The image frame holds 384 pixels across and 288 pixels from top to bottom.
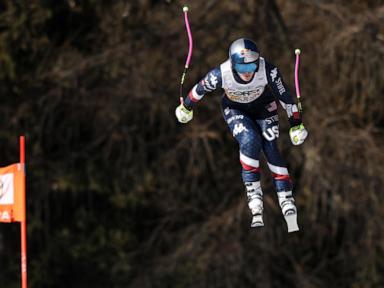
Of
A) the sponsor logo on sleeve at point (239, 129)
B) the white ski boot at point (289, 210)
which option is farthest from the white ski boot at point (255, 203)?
the sponsor logo on sleeve at point (239, 129)

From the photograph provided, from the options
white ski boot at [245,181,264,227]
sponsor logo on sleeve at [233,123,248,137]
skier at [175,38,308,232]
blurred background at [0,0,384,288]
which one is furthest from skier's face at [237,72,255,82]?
blurred background at [0,0,384,288]

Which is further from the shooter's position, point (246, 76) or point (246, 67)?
point (246, 76)

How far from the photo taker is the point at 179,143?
1656cm

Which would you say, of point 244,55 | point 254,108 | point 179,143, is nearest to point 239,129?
point 254,108

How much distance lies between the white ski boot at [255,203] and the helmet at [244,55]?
86cm

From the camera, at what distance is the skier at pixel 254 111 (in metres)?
6.89

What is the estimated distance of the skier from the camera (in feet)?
22.6

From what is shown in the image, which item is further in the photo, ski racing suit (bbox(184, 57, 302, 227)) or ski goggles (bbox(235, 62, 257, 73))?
ski racing suit (bbox(184, 57, 302, 227))

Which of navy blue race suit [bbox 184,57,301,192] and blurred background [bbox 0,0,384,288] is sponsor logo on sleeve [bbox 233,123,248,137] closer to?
navy blue race suit [bbox 184,57,301,192]

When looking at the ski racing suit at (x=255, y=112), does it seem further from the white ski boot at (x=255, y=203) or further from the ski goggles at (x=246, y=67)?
the ski goggles at (x=246, y=67)

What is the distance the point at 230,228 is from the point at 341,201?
184 centimetres

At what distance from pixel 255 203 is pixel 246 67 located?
37.4 inches

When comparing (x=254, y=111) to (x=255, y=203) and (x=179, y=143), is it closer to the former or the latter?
(x=255, y=203)

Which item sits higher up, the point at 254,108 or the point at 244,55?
the point at 244,55
